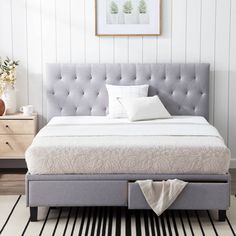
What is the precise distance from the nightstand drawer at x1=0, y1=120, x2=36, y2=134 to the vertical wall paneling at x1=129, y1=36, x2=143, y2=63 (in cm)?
→ 114

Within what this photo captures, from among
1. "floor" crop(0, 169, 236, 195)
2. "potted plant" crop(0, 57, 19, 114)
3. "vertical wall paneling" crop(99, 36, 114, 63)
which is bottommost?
"floor" crop(0, 169, 236, 195)

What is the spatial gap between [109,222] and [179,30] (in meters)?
2.25

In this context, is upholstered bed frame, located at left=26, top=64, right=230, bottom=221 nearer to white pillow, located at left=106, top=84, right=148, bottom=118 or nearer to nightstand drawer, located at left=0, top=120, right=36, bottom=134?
white pillow, located at left=106, top=84, right=148, bottom=118

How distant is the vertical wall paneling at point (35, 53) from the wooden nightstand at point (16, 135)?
34 cm

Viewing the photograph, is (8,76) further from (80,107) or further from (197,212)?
(197,212)

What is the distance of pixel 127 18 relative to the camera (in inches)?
215

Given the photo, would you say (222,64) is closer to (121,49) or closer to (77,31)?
(121,49)

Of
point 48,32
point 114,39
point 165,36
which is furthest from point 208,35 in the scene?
point 48,32

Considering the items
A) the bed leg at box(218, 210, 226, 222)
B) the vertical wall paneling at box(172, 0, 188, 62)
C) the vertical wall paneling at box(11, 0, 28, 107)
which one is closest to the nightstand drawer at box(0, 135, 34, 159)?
the vertical wall paneling at box(11, 0, 28, 107)

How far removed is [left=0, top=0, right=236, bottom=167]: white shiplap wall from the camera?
545cm

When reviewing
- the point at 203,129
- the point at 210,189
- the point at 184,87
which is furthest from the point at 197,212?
the point at 184,87

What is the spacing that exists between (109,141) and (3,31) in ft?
6.63

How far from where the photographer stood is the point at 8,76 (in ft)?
17.8

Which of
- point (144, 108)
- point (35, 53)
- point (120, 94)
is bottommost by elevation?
point (144, 108)
